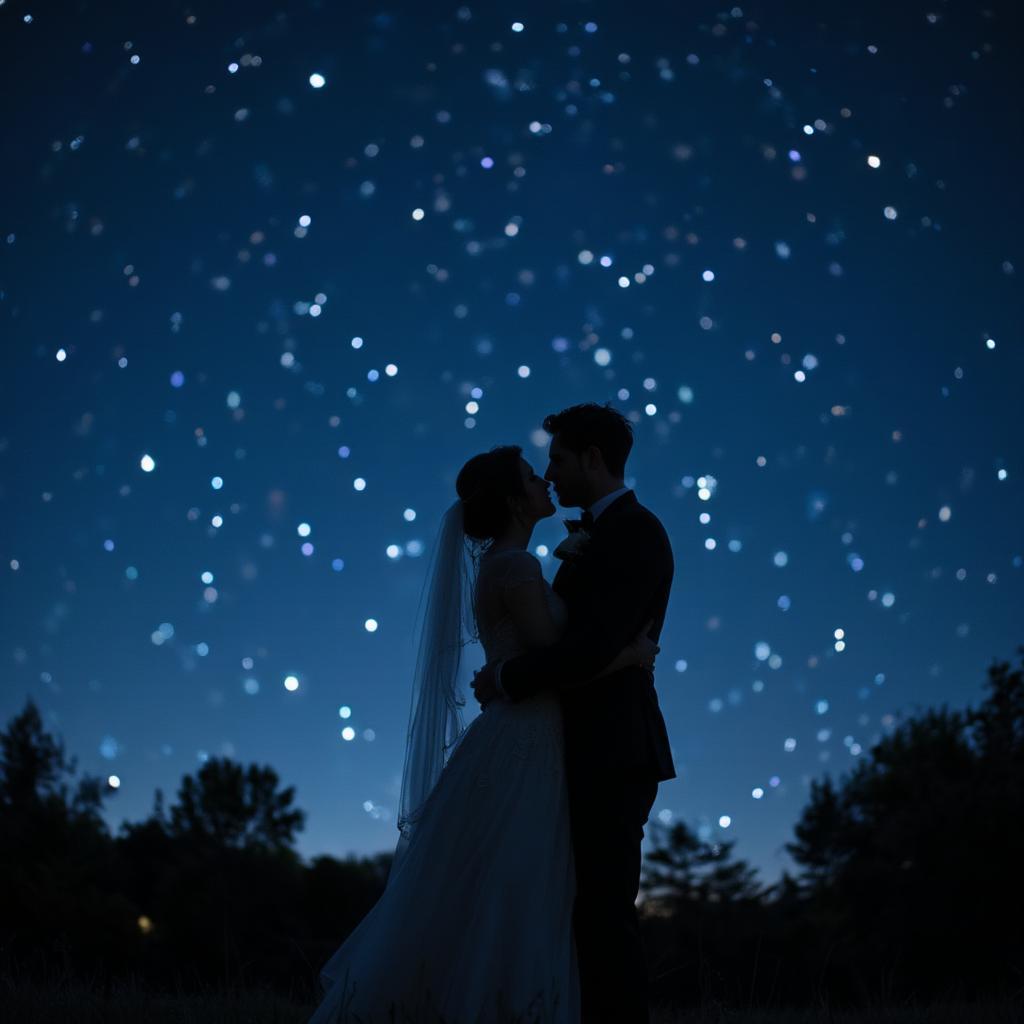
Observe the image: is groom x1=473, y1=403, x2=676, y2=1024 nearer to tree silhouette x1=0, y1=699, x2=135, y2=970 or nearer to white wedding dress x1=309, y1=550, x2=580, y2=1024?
white wedding dress x1=309, y1=550, x2=580, y2=1024

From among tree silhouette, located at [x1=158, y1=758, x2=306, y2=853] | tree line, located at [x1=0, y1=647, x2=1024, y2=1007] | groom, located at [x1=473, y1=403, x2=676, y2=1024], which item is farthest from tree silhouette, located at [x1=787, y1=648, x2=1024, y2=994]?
tree silhouette, located at [x1=158, y1=758, x2=306, y2=853]

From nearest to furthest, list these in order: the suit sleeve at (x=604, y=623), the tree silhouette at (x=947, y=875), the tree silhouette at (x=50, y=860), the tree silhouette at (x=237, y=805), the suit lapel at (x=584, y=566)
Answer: the suit sleeve at (x=604, y=623), the suit lapel at (x=584, y=566), the tree silhouette at (x=947, y=875), the tree silhouette at (x=50, y=860), the tree silhouette at (x=237, y=805)

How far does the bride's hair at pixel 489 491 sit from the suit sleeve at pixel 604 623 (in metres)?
0.55

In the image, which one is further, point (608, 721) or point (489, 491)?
point (489, 491)

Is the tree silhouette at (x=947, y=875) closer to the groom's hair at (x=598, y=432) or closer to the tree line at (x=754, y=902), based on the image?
the tree line at (x=754, y=902)

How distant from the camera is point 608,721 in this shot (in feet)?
11.8

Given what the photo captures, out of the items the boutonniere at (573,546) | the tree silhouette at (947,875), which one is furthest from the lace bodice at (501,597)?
the tree silhouette at (947,875)

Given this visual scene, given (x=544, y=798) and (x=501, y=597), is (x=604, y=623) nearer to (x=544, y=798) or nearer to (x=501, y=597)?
(x=501, y=597)

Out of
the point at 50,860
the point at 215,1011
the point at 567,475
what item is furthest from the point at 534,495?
the point at 50,860

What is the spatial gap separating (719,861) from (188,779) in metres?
29.0

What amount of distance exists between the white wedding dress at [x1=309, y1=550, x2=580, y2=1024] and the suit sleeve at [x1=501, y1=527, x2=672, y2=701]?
8.6 inches

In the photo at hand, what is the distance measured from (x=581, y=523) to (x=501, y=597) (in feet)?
1.50

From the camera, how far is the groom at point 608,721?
11.3 feet

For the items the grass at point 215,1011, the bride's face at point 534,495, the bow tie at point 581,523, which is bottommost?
the grass at point 215,1011
